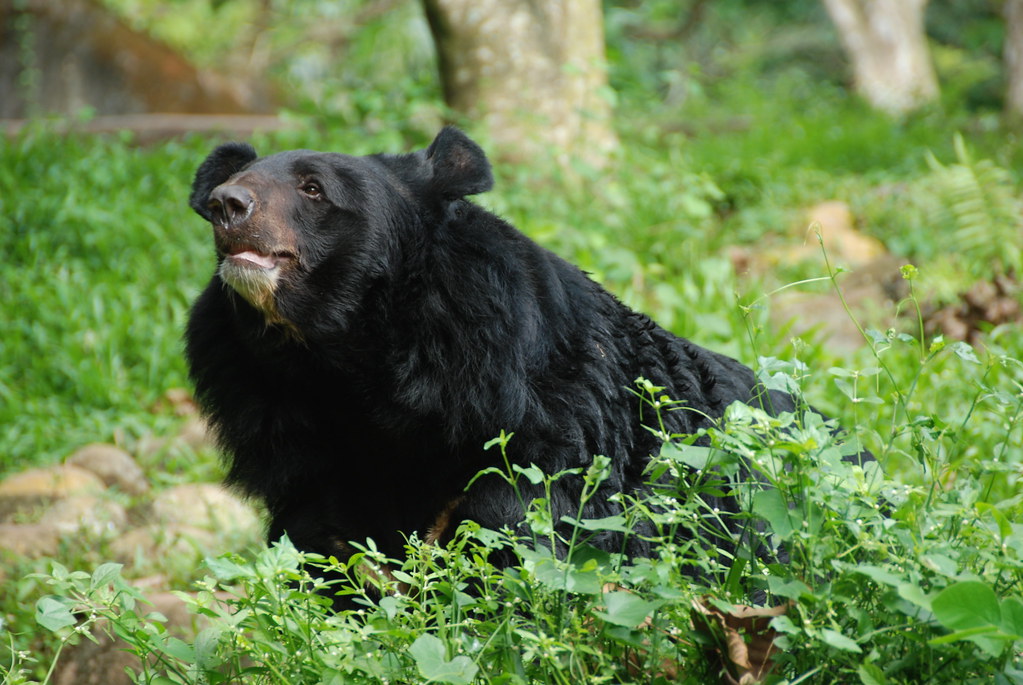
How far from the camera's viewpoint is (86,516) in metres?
4.29

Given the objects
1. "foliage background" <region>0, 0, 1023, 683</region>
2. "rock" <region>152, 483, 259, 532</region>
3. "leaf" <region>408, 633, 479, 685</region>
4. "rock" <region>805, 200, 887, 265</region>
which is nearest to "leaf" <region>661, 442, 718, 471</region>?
"foliage background" <region>0, 0, 1023, 683</region>

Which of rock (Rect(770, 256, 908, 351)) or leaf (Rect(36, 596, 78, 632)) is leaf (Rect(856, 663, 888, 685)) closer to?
leaf (Rect(36, 596, 78, 632))


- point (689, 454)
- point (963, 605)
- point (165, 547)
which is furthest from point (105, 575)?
point (165, 547)

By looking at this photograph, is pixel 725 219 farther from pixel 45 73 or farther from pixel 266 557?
pixel 45 73

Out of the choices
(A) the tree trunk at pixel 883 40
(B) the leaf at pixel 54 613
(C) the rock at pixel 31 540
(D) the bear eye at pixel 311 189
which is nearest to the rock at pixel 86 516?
(C) the rock at pixel 31 540

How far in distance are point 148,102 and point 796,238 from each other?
6.45m

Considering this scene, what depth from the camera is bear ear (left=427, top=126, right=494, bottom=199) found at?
3023 mm

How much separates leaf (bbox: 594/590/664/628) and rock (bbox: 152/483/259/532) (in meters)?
2.74

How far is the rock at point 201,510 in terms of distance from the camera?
4352 millimetres

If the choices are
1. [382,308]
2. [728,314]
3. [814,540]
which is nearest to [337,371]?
[382,308]

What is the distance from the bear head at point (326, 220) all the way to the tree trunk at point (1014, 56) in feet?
24.9

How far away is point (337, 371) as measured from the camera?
2.93 m

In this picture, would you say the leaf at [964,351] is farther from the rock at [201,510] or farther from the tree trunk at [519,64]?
the tree trunk at [519,64]

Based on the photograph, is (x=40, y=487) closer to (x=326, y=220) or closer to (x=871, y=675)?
(x=326, y=220)
